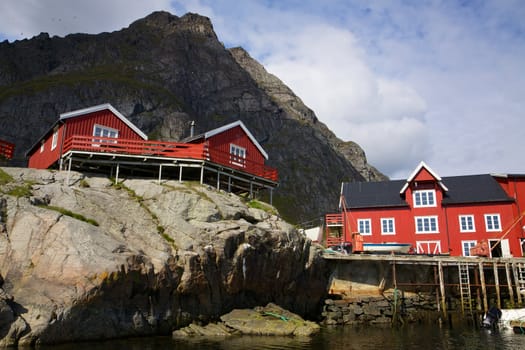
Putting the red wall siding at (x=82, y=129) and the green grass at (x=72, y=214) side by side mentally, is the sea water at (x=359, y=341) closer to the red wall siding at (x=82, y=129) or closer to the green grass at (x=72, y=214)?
the green grass at (x=72, y=214)

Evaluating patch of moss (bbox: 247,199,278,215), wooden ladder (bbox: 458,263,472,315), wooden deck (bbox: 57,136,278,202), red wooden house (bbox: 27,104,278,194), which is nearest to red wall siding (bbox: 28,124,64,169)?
red wooden house (bbox: 27,104,278,194)

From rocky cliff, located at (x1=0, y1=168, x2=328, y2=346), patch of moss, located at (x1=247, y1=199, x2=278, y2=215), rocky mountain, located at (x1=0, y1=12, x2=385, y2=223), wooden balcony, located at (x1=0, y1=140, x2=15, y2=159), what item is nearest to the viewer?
rocky cliff, located at (x1=0, y1=168, x2=328, y2=346)

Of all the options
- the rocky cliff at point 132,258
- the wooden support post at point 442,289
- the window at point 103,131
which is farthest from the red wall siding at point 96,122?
the wooden support post at point 442,289

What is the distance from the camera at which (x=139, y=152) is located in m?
33.1

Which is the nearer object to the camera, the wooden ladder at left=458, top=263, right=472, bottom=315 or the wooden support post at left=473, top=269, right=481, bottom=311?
the wooden ladder at left=458, top=263, right=472, bottom=315

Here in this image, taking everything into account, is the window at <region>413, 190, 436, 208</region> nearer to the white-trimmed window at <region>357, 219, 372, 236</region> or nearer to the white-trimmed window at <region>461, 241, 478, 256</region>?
the white-trimmed window at <region>461, 241, 478, 256</region>

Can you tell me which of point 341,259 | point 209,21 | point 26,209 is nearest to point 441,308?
point 341,259

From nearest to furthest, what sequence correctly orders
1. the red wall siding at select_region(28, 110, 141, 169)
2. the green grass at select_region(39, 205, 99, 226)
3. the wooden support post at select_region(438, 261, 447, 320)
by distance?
1. the green grass at select_region(39, 205, 99, 226)
2. the wooden support post at select_region(438, 261, 447, 320)
3. the red wall siding at select_region(28, 110, 141, 169)

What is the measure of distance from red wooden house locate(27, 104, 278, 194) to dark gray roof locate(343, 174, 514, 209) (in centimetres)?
1293

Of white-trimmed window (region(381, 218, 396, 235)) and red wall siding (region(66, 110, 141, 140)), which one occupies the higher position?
red wall siding (region(66, 110, 141, 140))

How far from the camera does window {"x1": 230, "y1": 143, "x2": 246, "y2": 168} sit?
37.9m

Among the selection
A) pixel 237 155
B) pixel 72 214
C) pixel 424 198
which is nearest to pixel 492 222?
pixel 424 198

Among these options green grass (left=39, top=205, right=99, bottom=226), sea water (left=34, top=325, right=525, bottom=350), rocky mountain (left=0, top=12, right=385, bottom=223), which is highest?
rocky mountain (left=0, top=12, right=385, bottom=223)

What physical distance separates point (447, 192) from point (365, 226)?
934cm
